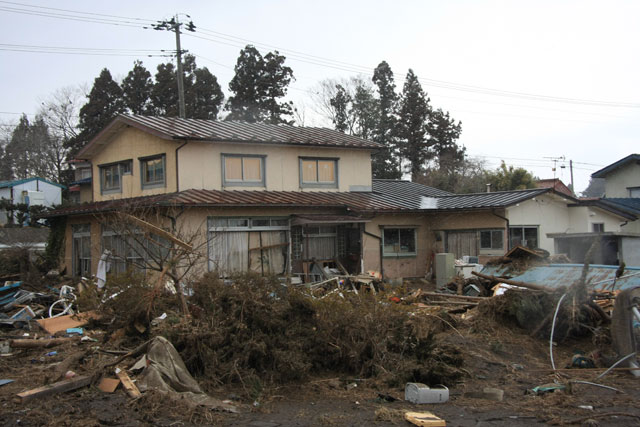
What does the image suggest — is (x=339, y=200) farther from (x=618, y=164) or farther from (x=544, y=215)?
(x=618, y=164)

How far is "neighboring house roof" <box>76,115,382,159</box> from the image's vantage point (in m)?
18.4

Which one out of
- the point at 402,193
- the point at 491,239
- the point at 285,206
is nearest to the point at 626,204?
the point at 491,239

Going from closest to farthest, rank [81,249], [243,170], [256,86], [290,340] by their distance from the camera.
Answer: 1. [290,340]
2. [243,170]
3. [81,249]
4. [256,86]

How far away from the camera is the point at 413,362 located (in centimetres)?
815

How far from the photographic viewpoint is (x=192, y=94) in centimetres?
3994

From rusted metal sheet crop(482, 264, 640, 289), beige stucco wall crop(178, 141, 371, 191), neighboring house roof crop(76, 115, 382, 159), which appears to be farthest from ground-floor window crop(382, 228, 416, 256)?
rusted metal sheet crop(482, 264, 640, 289)

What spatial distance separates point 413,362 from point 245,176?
12519 millimetres

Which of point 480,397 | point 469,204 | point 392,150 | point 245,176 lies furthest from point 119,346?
point 392,150

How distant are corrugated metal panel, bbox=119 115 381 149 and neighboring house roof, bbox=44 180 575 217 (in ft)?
6.08

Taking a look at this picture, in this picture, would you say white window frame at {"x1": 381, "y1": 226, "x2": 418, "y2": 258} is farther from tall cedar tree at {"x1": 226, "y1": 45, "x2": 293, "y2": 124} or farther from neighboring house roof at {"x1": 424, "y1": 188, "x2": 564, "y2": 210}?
tall cedar tree at {"x1": 226, "y1": 45, "x2": 293, "y2": 124}

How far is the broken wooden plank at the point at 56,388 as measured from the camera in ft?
23.2

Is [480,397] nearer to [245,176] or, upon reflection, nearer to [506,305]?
[506,305]

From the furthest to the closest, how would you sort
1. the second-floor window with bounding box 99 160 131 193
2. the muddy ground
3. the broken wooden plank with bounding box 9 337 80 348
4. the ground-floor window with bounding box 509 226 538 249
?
the second-floor window with bounding box 99 160 131 193 → the ground-floor window with bounding box 509 226 538 249 → the broken wooden plank with bounding box 9 337 80 348 → the muddy ground

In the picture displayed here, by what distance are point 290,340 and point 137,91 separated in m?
37.8
